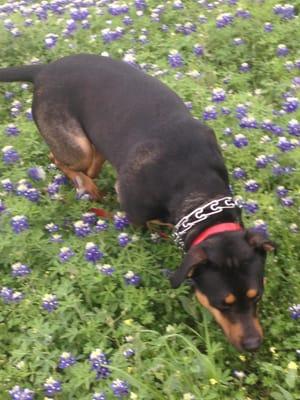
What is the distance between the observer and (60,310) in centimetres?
376

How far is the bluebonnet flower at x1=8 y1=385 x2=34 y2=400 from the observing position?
11.0 ft

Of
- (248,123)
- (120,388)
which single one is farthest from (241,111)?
(120,388)

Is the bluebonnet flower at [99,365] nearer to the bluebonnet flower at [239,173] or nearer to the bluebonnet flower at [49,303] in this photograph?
the bluebonnet flower at [49,303]

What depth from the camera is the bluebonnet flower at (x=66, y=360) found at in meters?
3.50

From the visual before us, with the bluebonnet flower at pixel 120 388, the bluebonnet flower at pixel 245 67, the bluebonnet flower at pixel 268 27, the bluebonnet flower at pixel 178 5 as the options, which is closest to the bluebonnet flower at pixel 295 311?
the bluebonnet flower at pixel 120 388

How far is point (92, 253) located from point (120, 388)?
1.00 meters

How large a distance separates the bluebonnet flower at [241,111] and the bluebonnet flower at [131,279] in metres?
1.71

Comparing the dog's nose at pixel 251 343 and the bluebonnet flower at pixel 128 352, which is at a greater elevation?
the dog's nose at pixel 251 343

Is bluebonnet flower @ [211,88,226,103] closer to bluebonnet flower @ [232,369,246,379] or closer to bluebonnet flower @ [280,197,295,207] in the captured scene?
bluebonnet flower @ [280,197,295,207]

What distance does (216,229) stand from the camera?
3.65m

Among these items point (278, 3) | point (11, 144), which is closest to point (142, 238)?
point (11, 144)

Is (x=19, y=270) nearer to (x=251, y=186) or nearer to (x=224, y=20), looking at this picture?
(x=251, y=186)

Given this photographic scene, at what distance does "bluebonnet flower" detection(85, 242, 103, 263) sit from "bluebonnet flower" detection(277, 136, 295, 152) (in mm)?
1557

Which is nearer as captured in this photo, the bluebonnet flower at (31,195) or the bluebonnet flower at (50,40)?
the bluebonnet flower at (31,195)
